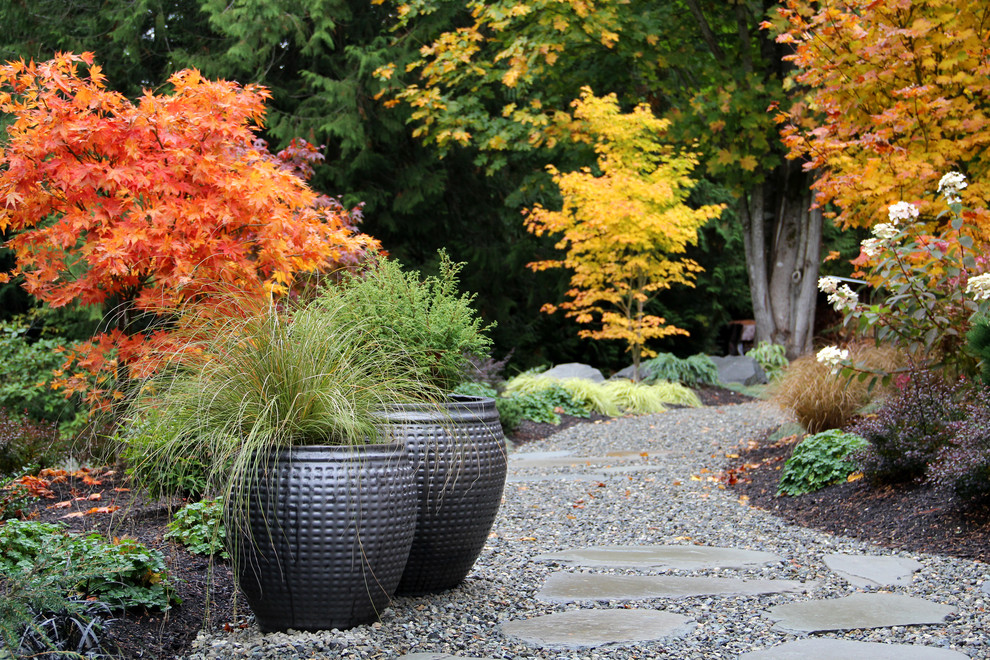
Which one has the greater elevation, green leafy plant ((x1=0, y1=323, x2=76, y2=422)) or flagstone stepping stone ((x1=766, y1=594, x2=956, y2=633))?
green leafy plant ((x1=0, y1=323, x2=76, y2=422))

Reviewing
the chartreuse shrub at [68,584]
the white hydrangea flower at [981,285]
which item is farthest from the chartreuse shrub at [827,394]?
the chartreuse shrub at [68,584]

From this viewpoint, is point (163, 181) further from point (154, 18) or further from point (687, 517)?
point (154, 18)

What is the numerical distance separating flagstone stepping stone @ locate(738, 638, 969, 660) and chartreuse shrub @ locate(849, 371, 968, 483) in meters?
1.91

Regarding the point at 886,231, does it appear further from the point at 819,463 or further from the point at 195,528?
the point at 195,528

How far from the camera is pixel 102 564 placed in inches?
101

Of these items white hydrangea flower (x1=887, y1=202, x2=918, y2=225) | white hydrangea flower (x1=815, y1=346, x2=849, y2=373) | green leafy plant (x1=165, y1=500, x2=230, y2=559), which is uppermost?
white hydrangea flower (x1=887, y1=202, x2=918, y2=225)

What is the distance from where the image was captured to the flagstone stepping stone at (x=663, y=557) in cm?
342

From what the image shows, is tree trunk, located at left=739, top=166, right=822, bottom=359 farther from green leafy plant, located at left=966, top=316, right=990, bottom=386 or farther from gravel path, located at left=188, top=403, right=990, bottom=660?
green leafy plant, located at left=966, top=316, right=990, bottom=386

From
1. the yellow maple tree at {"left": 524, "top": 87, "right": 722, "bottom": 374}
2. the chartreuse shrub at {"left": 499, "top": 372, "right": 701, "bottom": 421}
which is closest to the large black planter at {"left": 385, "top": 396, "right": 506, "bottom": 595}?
the chartreuse shrub at {"left": 499, "top": 372, "right": 701, "bottom": 421}

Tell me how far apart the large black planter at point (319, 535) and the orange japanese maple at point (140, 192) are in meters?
1.79

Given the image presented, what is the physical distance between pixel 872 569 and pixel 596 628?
1336 mm

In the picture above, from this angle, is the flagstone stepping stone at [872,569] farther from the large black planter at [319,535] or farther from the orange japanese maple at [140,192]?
the orange japanese maple at [140,192]

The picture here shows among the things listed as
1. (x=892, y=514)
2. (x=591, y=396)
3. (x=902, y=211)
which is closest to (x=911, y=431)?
(x=892, y=514)

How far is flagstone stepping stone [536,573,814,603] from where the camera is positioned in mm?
2953
